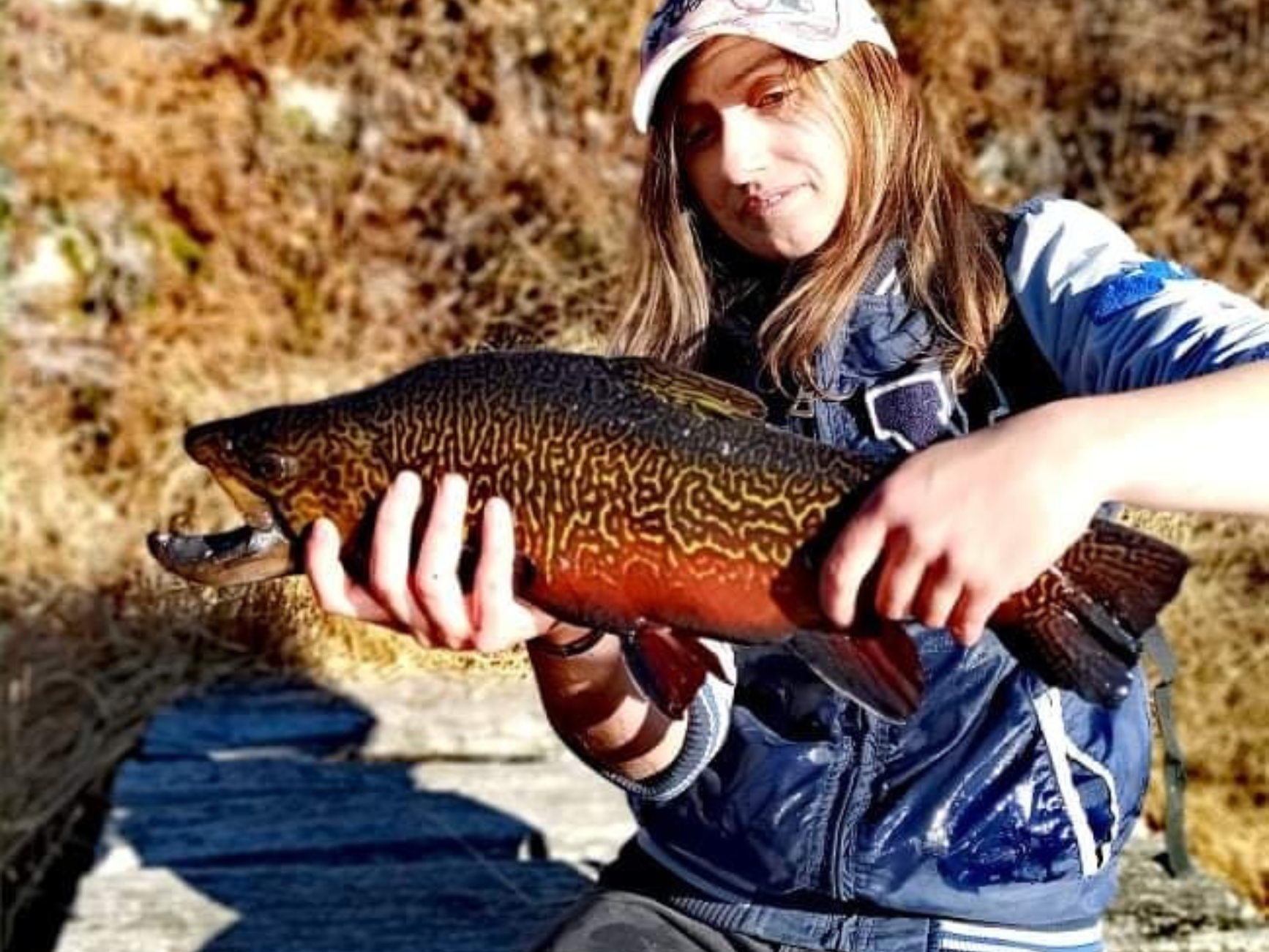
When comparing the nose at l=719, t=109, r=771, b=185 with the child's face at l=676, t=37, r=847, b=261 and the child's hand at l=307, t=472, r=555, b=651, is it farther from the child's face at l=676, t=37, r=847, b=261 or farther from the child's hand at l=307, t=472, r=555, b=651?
the child's hand at l=307, t=472, r=555, b=651

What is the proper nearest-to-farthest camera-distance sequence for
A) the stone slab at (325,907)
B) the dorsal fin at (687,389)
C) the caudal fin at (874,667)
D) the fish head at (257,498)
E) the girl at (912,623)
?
the caudal fin at (874,667)
the dorsal fin at (687,389)
the fish head at (257,498)
the girl at (912,623)
the stone slab at (325,907)

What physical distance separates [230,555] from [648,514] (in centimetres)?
52

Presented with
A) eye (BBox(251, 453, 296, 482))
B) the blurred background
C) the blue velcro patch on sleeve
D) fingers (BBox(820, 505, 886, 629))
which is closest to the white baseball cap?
the blue velcro patch on sleeve

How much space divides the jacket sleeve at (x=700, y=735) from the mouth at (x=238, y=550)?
2.10ft

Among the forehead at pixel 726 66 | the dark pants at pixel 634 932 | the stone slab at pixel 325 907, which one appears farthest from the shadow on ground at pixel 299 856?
the forehead at pixel 726 66

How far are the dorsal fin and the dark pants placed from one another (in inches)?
35.7

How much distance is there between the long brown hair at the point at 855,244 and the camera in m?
2.33

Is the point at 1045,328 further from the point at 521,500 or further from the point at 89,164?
the point at 89,164

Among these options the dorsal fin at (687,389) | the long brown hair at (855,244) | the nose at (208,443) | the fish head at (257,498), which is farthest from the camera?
the long brown hair at (855,244)

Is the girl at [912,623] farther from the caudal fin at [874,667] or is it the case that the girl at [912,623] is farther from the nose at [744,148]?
the caudal fin at [874,667]

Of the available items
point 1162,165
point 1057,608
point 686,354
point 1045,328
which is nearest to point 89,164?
point 1162,165

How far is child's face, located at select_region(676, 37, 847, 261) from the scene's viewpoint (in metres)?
2.38

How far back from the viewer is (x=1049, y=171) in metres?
6.67

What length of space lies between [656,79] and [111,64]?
5293 millimetres
